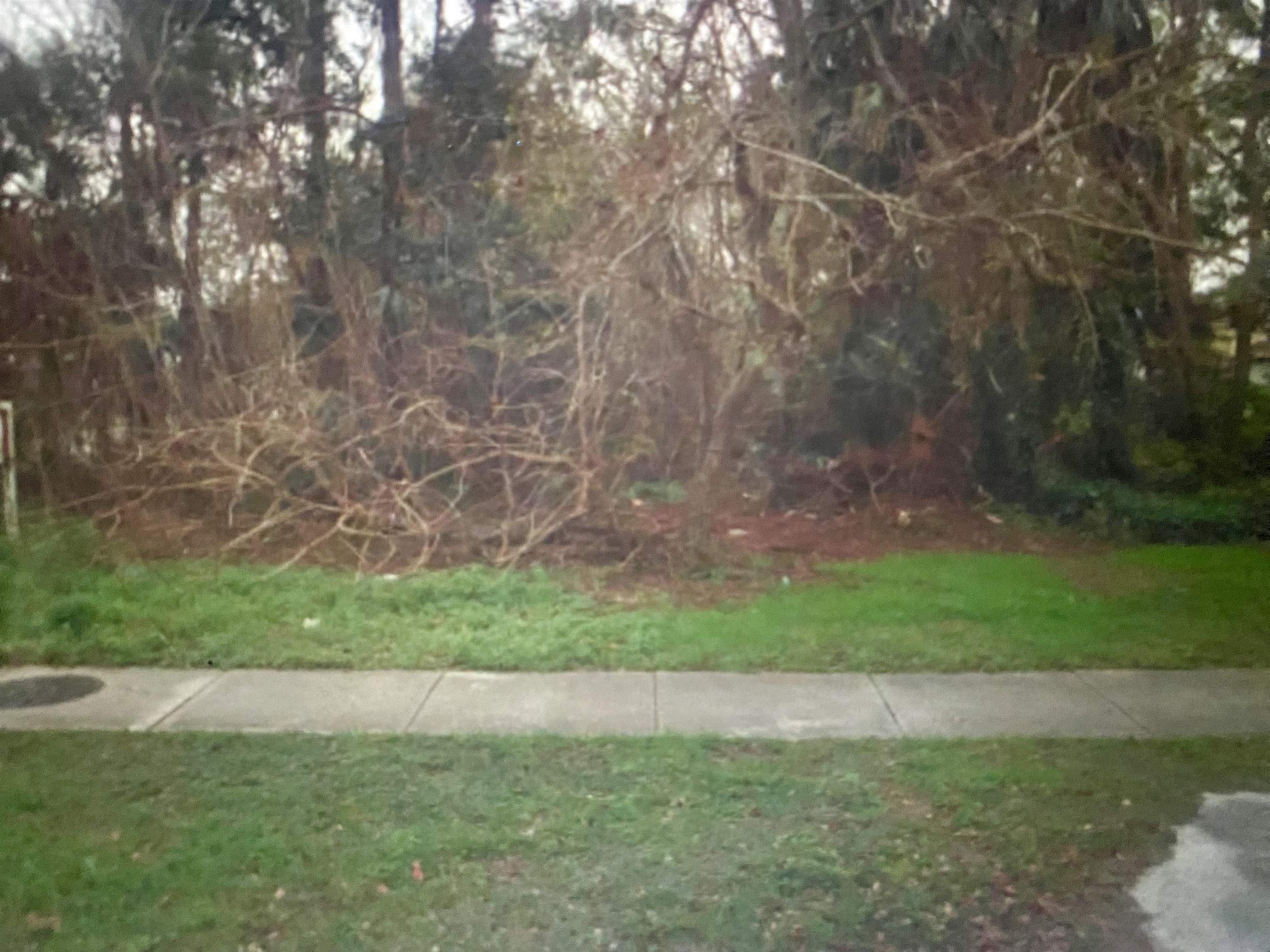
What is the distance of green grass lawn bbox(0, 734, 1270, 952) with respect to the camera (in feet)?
13.6

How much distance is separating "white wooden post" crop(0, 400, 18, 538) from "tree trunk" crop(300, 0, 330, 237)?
3.26m

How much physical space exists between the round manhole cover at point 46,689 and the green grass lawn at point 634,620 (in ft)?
1.02

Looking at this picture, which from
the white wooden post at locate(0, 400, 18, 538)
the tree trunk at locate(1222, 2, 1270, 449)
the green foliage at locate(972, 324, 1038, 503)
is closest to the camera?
the tree trunk at locate(1222, 2, 1270, 449)

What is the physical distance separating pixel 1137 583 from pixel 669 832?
5888 millimetres

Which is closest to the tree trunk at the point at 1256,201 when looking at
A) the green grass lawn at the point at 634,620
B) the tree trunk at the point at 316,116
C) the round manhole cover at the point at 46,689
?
the green grass lawn at the point at 634,620

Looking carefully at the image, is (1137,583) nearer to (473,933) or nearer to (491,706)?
(491,706)

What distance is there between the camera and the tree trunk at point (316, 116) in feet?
40.2

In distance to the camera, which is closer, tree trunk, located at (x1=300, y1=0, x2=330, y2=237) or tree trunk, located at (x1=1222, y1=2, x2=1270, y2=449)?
tree trunk, located at (x1=1222, y1=2, x2=1270, y2=449)

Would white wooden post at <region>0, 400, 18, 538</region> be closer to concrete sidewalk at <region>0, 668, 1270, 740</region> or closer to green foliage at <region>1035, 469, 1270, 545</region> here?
concrete sidewalk at <region>0, 668, 1270, 740</region>

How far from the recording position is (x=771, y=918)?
420 cm

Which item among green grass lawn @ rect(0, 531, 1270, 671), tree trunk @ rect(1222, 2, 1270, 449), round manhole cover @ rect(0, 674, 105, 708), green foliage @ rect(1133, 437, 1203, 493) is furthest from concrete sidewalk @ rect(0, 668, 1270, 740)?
green foliage @ rect(1133, 437, 1203, 493)

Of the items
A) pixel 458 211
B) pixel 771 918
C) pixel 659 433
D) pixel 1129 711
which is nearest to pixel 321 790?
pixel 771 918

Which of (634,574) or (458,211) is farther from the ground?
(458,211)

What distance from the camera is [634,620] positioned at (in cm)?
820
